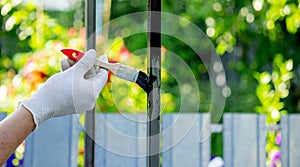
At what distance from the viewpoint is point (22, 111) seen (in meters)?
0.94

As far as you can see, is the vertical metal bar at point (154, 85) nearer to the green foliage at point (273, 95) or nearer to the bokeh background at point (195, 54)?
the bokeh background at point (195, 54)

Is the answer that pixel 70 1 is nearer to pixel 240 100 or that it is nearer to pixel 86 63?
pixel 240 100

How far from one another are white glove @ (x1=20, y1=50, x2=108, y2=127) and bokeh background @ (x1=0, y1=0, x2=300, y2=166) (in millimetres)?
1191

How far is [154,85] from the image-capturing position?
2.97ft

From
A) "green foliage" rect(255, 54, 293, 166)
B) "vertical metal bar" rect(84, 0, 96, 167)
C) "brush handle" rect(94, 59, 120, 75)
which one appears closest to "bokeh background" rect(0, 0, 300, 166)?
"green foliage" rect(255, 54, 293, 166)

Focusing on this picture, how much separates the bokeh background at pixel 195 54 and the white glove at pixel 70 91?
119cm

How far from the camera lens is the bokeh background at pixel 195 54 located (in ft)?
8.03

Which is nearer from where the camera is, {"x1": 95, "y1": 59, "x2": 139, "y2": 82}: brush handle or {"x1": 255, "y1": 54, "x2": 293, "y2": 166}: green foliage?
{"x1": 95, "y1": 59, "x2": 139, "y2": 82}: brush handle

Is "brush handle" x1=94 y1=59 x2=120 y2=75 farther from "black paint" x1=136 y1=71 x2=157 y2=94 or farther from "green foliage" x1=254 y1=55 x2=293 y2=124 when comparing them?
"green foliage" x1=254 y1=55 x2=293 y2=124

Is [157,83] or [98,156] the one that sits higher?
[157,83]

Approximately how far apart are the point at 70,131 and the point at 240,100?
175 cm

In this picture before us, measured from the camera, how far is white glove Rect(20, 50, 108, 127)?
3.09ft

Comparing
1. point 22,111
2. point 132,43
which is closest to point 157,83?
point 22,111

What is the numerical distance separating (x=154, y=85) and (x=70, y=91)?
0.47 ft
